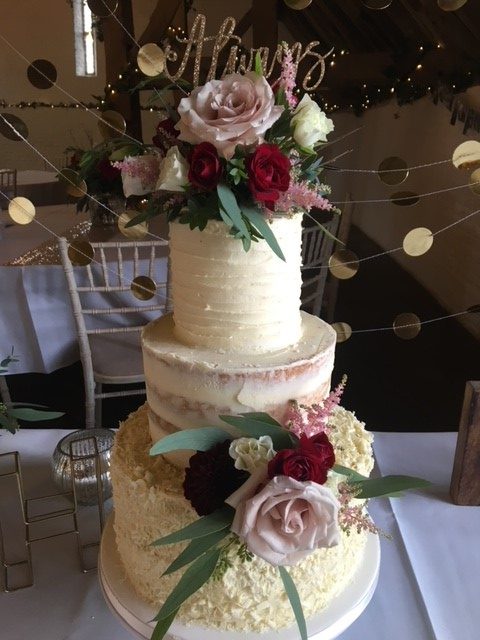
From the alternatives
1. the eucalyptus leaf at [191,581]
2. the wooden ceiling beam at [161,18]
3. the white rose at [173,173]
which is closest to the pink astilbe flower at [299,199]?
the white rose at [173,173]

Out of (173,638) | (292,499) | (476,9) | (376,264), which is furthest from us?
(376,264)

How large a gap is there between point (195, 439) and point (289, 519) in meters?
0.17

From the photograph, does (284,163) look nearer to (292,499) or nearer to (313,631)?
(292,499)

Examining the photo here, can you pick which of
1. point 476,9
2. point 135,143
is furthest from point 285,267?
point 476,9

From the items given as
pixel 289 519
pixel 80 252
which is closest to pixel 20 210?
pixel 80 252

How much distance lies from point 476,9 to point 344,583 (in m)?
3.12

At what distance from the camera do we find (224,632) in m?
0.83

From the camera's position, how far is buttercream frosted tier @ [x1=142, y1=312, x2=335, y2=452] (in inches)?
31.4

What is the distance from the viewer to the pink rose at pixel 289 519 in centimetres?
64

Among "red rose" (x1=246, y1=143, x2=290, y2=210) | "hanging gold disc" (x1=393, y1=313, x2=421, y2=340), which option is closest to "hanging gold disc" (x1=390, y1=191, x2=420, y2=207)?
"hanging gold disc" (x1=393, y1=313, x2=421, y2=340)

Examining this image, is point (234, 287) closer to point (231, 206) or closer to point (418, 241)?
point (231, 206)

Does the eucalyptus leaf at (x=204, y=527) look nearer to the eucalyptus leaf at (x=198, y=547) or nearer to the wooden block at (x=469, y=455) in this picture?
the eucalyptus leaf at (x=198, y=547)

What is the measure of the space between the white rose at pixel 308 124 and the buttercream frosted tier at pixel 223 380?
0.32m

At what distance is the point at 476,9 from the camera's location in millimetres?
2906
